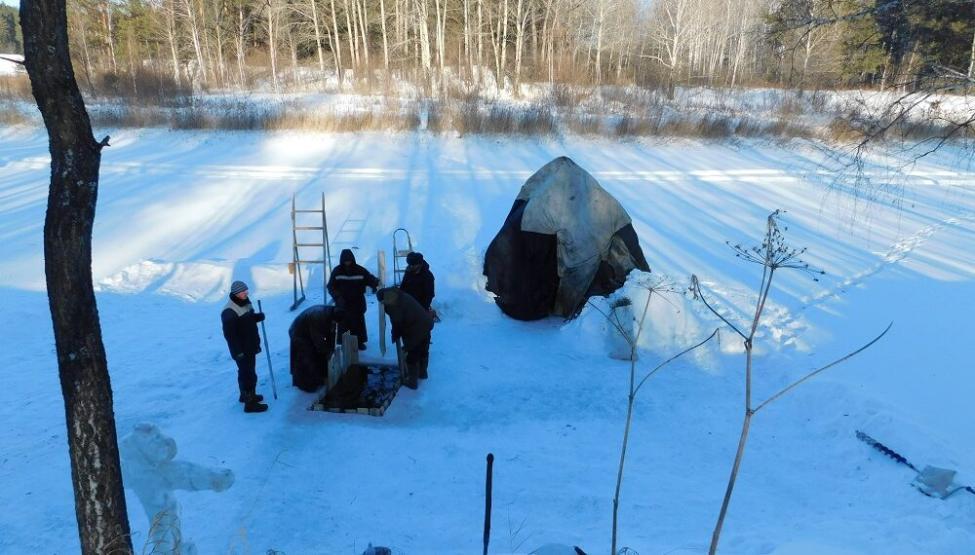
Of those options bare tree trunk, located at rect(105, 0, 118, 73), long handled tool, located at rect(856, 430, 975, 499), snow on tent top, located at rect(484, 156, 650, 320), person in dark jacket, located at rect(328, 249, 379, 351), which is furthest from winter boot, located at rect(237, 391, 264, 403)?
bare tree trunk, located at rect(105, 0, 118, 73)

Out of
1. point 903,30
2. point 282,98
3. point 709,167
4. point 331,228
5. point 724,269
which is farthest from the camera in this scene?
point 282,98

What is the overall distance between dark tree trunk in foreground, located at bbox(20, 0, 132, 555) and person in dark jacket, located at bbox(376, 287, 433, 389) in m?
3.60

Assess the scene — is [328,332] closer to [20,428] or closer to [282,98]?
[20,428]

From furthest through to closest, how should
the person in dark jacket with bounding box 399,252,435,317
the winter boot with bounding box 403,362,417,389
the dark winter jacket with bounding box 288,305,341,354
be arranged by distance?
the person in dark jacket with bounding box 399,252,435,317 → the winter boot with bounding box 403,362,417,389 → the dark winter jacket with bounding box 288,305,341,354

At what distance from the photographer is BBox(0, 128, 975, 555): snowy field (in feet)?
16.5

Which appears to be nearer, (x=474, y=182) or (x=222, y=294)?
(x=222, y=294)

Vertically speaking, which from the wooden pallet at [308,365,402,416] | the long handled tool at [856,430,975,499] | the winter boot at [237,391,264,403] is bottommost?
the long handled tool at [856,430,975,499]

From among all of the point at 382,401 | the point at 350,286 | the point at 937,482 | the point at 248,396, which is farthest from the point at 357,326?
the point at 937,482

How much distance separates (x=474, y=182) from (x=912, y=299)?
35.3 ft

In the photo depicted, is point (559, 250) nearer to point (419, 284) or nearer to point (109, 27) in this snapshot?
point (419, 284)

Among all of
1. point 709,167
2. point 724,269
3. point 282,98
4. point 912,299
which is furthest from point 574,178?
point 282,98

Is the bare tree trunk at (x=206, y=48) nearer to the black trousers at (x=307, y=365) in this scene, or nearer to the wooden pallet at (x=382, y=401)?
the black trousers at (x=307, y=365)

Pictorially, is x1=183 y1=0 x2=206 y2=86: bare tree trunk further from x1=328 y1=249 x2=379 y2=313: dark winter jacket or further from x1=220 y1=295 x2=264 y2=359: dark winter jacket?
x1=220 y1=295 x2=264 y2=359: dark winter jacket

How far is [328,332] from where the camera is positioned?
6988 mm
